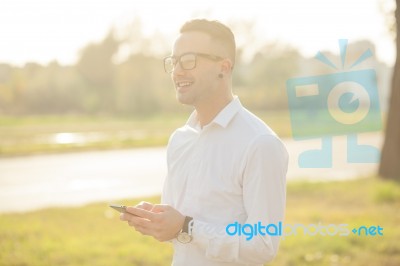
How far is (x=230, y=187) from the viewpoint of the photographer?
2.30 meters

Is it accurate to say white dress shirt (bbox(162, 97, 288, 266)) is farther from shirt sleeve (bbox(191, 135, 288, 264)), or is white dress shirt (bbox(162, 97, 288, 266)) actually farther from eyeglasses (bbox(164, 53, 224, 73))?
eyeglasses (bbox(164, 53, 224, 73))

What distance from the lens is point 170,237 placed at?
2285mm

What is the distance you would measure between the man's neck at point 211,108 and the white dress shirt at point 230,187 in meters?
0.04

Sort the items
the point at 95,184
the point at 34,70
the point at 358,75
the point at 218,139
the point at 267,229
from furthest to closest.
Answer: the point at 34,70 < the point at 95,184 < the point at 358,75 < the point at 218,139 < the point at 267,229

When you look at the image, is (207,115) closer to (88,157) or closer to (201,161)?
(201,161)

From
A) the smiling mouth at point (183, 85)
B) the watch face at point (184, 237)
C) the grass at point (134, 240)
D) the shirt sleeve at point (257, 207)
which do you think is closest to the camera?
the shirt sleeve at point (257, 207)

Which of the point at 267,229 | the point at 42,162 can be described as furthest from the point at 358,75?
the point at 42,162

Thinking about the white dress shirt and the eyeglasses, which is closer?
the white dress shirt

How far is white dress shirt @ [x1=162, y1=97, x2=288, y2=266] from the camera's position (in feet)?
7.22

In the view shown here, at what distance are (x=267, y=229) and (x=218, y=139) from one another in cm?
44

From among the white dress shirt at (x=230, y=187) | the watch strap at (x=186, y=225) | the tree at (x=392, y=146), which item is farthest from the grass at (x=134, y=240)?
the watch strap at (x=186, y=225)

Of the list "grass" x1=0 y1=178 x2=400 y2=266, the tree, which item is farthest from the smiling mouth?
the tree

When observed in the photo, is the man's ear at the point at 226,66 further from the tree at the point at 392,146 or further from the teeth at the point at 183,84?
the tree at the point at 392,146

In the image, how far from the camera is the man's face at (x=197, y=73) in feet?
7.94
